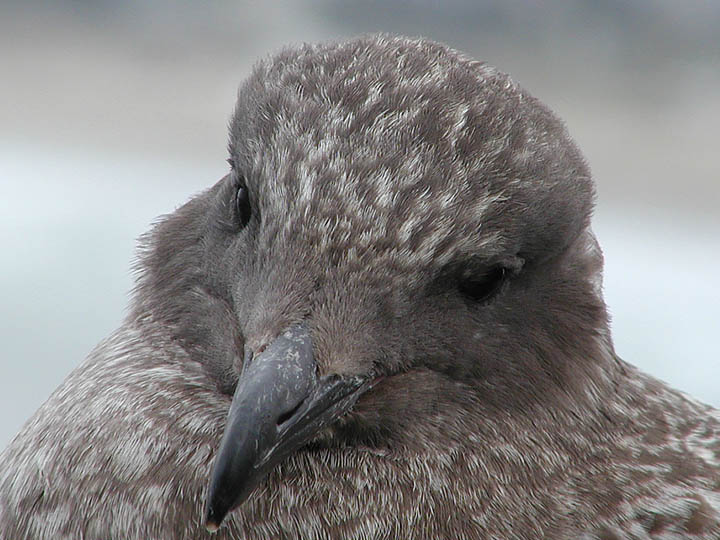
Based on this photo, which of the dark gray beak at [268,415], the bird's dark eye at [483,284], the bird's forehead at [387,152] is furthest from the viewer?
the bird's dark eye at [483,284]

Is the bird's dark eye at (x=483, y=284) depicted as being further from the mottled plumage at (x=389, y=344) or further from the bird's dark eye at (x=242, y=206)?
the bird's dark eye at (x=242, y=206)

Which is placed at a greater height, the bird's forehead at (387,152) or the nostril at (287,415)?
the bird's forehead at (387,152)

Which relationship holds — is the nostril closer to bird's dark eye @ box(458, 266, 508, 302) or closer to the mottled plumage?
the mottled plumage

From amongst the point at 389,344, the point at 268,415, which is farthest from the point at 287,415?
the point at 389,344

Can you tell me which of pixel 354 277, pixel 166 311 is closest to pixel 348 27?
pixel 166 311

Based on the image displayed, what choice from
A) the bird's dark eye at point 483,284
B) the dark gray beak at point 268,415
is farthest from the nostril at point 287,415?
the bird's dark eye at point 483,284

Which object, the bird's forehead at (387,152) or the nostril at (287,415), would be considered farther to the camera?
the bird's forehead at (387,152)

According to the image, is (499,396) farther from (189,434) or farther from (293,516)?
(189,434)

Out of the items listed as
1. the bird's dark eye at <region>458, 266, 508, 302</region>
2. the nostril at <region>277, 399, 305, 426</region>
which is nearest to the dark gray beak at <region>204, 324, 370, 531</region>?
the nostril at <region>277, 399, 305, 426</region>

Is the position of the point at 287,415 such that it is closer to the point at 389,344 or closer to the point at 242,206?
the point at 389,344
